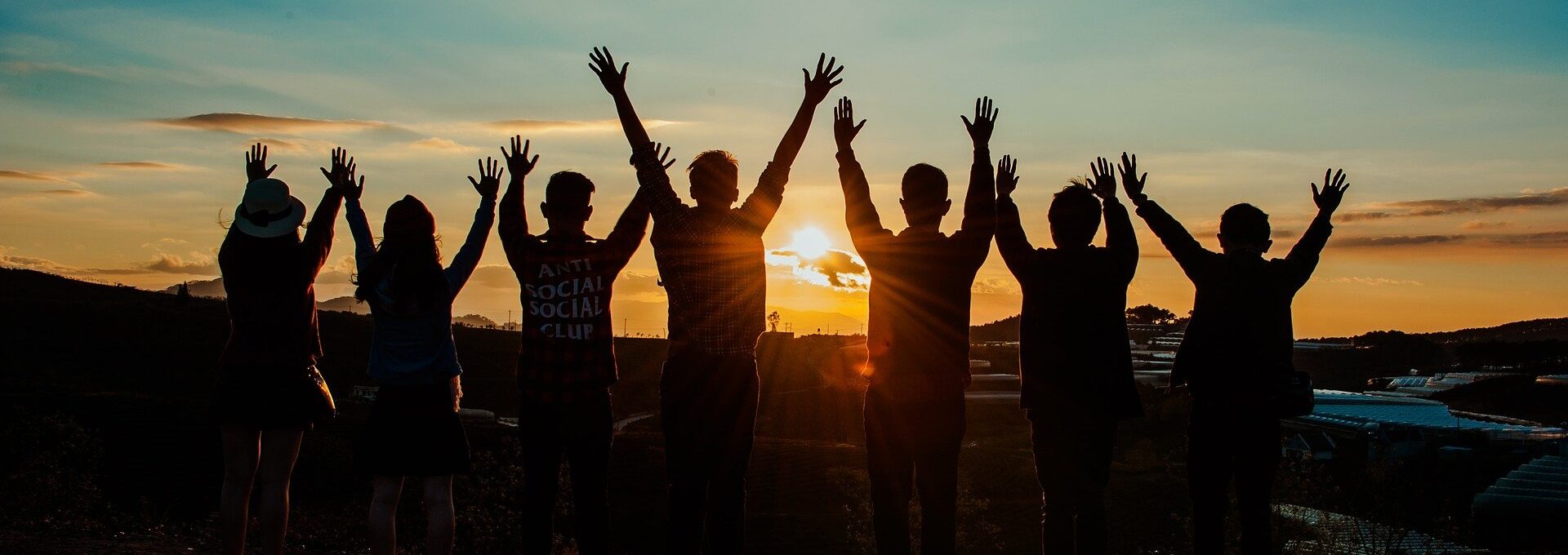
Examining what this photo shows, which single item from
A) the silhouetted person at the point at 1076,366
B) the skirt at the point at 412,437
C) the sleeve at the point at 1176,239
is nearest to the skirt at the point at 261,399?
the skirt at the point at 412,437

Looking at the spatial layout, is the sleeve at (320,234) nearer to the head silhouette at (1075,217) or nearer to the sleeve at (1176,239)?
the head silhouette at (1075,217)

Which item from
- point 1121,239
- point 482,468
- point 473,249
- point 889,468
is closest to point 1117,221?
point 1121,239

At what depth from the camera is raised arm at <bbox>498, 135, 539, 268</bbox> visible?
4645mm

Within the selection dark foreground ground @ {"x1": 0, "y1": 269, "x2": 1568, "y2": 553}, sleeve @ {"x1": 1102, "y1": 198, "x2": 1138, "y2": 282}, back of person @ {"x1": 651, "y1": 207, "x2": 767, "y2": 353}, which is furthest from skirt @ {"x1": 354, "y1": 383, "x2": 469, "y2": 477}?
dark foreground ground @ {"x1": 0, "y1": 269, "x2": 1568, "y2": 553}

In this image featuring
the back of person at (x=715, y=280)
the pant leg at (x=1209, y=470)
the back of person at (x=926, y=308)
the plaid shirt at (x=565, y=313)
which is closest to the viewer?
the back of person at (x=715, y=280)

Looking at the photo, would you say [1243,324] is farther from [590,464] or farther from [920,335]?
[590,464]

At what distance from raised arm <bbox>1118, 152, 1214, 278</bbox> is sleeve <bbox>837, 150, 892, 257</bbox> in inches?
49.6

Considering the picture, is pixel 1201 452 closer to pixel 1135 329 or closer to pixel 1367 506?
pixel 1367 506

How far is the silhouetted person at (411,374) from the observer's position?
465 centimetres

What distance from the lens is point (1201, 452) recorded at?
4891 millimetres

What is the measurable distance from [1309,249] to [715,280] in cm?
289

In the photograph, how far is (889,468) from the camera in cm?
478

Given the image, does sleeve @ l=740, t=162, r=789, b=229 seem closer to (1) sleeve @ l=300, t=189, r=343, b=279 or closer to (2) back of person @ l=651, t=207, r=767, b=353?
(2) back of person @ l=651, t=207, r=767, b=353

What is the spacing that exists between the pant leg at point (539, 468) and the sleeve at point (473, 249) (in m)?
0.68
